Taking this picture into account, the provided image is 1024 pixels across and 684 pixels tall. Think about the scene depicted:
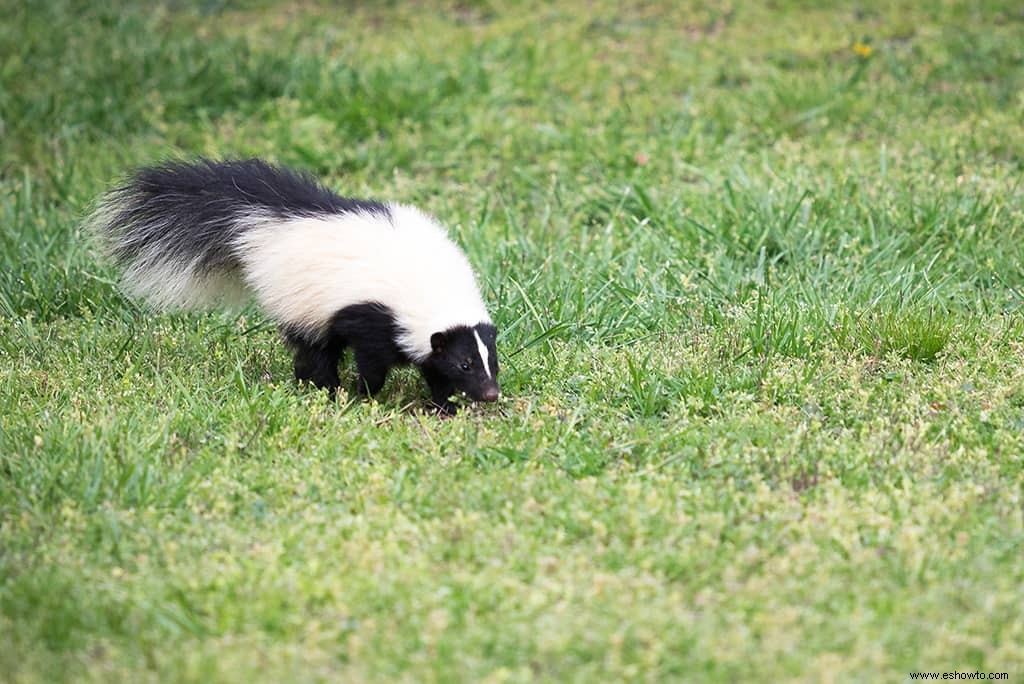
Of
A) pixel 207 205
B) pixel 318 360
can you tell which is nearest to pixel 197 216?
pixel 207 205

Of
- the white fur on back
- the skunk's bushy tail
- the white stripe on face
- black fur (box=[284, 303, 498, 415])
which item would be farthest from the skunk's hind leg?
the white stripe on face

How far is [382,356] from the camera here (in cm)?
516

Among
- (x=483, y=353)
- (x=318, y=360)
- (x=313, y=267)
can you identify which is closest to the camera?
(x=483, y=353)

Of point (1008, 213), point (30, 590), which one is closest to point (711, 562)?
point (30, 590)

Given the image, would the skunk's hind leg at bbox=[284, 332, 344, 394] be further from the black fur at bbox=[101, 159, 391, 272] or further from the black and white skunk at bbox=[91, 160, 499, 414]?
the black fur at bbox=[101, 159, 391, 272]

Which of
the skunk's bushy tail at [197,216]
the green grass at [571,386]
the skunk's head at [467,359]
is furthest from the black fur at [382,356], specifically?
the skunk's bushy tail at [197,216]

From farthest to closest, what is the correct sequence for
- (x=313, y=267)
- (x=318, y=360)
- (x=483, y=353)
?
(x=318, y=360) → (x=313, y=267) → (x=483, y=353)

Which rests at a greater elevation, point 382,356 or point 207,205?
point 207,205

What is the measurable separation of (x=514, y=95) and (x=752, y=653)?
19.7 feet

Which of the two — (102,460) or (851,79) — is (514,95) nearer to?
(851,79)

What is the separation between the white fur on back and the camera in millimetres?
5070

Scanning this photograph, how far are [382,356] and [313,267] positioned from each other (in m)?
0.45

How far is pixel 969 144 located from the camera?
7.53 m

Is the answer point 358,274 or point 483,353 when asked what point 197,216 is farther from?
point 483,353
